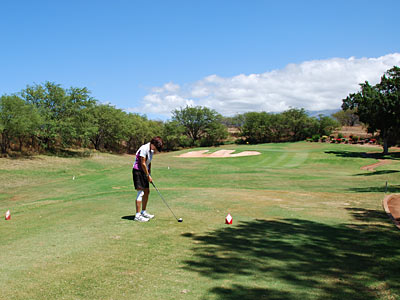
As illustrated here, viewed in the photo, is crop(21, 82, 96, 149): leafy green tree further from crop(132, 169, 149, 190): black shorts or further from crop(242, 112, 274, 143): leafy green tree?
crop(242, 112, 274, 143): leafy green tree

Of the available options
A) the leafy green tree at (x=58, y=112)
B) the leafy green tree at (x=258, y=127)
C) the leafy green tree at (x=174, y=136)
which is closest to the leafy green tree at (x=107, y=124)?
the leafy green tree at (x=58, y=112)

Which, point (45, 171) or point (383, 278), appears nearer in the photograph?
point (383, 278)

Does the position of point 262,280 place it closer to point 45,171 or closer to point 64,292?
point 64,292

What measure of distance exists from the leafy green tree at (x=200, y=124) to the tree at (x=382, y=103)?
45.9 m

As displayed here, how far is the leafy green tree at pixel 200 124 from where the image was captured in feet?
299

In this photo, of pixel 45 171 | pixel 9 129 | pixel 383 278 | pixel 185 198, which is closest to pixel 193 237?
pixel 383 278

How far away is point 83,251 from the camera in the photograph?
6.67 metres

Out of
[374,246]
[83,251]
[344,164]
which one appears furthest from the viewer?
[344,164]

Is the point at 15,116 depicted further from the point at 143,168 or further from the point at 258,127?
the point at 258,127

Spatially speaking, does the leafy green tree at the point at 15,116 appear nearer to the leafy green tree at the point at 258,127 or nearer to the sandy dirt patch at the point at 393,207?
the sandy dirt patch at the point at 393,207

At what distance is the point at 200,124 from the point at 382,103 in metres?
55.8

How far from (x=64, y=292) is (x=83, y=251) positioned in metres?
1.92

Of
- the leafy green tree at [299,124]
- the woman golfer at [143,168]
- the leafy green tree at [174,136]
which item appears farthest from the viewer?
the leafy green tree at [174,136]

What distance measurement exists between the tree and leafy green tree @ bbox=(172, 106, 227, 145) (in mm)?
45872
